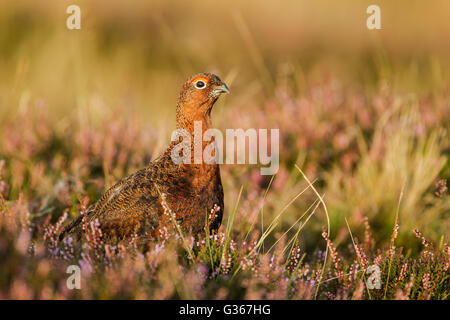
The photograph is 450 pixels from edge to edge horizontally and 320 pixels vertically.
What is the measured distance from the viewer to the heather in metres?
2.83

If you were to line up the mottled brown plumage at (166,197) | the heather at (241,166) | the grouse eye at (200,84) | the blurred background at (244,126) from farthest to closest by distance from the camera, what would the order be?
the blurred background at (244,126) < the grouse eye at (200,84) < the mottled brown plumage at (166,197) < the heather at (241,166)

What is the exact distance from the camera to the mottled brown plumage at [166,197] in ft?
10.6

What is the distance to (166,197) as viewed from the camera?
127 inches

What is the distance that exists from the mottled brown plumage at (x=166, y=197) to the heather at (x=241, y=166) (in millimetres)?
132

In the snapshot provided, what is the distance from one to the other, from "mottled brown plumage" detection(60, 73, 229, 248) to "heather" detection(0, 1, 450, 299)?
0.13 metres

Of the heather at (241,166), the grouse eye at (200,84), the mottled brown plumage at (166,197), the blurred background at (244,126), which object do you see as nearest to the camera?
the heather at (241,166)

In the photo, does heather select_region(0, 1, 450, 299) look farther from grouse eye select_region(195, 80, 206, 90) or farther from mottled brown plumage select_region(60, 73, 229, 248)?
grouse eye select_region(195, 80, 206, 90)

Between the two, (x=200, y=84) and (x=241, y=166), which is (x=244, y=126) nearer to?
(x=241, y=166)

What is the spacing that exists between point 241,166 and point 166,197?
6.87 feet

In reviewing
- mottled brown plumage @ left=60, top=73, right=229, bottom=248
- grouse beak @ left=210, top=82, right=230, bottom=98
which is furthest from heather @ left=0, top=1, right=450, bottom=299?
grouse beak @ left=210, top=82, right=230, bottom=98

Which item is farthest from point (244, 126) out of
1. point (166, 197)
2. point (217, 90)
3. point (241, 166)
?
point (166, 197)

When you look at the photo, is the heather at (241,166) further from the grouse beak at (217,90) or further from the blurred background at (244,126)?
the grouse beak at (217,90)

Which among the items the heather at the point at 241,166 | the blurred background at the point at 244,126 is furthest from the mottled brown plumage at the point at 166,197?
the blurred background at the point at 244,126

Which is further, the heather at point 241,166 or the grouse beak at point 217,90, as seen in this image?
the grouse beak at point 217,90
